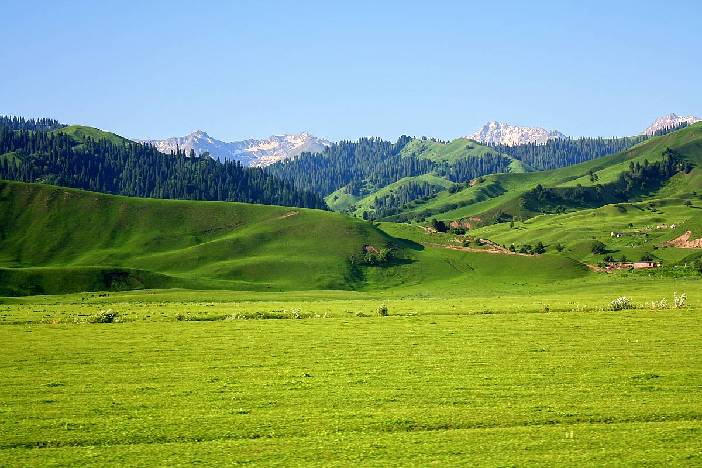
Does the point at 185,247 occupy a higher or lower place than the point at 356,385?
higher

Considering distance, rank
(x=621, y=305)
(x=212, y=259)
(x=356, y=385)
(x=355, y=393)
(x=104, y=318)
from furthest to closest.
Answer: (x=212, y=259)
(x=621, y=305)
(x=104, y=318)
(x=356, y=385)
(x=355, y=393)

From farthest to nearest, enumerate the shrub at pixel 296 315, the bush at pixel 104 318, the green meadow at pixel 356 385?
1. the shrub at pixel 296 315
2. the bush at pixel 104 318
3. the green meadow at pixel 356 385

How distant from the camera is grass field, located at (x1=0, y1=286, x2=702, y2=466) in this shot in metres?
27.0

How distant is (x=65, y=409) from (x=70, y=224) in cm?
17121

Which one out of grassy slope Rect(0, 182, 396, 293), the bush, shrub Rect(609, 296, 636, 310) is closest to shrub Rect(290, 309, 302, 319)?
the bush

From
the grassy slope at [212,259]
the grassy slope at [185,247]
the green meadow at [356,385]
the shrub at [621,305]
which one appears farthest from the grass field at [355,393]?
the grassy slope at [185,247]

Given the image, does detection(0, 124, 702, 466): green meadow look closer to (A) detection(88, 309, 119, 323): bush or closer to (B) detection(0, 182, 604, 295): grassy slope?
(A) detection(88, 309, 119, 323): bush

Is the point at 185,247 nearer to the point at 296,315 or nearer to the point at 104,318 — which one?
the point at 296,315

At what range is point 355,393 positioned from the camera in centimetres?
3556

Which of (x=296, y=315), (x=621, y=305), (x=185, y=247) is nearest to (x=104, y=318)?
(x=296, y=315)

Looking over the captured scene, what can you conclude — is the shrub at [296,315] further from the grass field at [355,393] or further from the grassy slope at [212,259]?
the grassy slope at [212,259]

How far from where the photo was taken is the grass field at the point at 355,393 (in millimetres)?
27031

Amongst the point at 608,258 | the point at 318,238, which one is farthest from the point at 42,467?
the point at 608,258

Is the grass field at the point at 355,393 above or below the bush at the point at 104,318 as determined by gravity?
below
